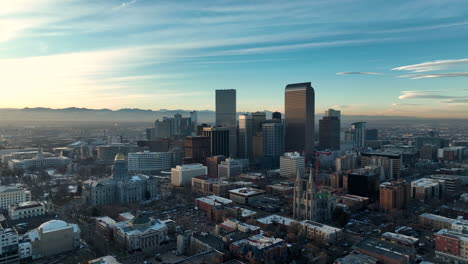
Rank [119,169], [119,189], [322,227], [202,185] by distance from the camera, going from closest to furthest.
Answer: [322,227] → [119,189] → [119,169] → [202,185]

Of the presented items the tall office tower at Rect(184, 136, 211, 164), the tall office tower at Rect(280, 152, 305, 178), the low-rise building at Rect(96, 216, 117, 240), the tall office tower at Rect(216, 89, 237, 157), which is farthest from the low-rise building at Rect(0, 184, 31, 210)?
the tall office tower at Rect(216, 89, 237, 157)

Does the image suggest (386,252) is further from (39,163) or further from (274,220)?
(39,163)

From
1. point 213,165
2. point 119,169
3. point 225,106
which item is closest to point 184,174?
point 213,165

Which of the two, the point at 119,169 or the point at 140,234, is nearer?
the point at 140,234

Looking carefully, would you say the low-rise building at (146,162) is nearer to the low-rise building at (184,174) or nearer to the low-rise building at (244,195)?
the low-rise building at (184,174)

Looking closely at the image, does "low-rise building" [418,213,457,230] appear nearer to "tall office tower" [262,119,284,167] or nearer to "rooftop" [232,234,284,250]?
"rooftop" [232,234,284,250]

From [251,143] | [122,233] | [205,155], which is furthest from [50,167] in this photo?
Answer: [122,233]

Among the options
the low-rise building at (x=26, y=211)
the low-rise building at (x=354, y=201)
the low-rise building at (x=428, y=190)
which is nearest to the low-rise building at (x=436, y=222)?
the low-rise building at (x=354, y=201)
